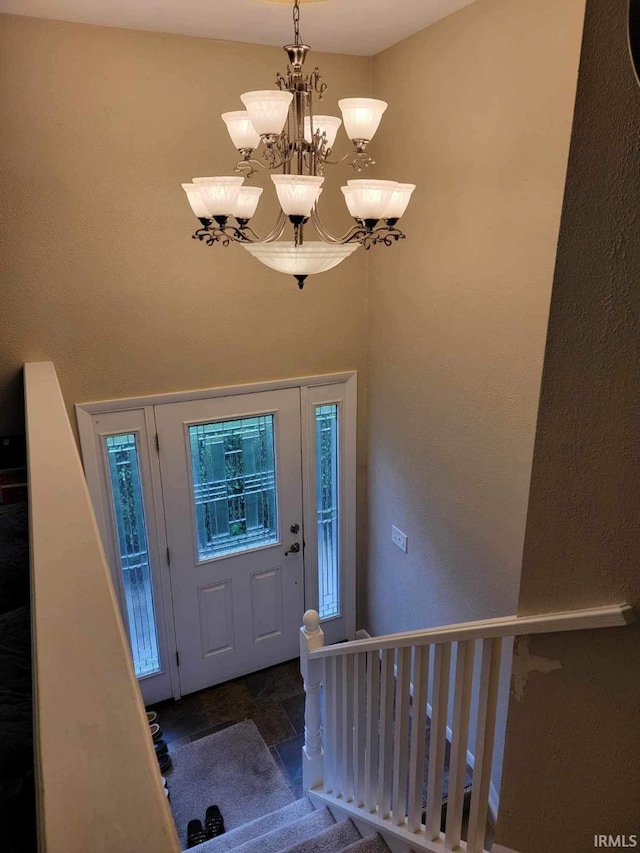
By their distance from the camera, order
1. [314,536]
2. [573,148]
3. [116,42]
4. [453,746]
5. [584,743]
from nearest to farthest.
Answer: [573,148] → [584,743] → [453,746] → [116,42] → [314,536]

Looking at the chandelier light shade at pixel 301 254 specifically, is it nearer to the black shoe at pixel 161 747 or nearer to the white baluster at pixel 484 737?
the white baluster at pixel 484 737

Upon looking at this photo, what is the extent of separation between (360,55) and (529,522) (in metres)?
3.06

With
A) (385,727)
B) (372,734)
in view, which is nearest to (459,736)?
(385,727)

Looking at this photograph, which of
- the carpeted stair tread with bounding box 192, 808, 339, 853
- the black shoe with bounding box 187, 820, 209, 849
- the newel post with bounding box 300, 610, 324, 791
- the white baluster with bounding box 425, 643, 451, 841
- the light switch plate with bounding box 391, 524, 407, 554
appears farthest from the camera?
the light switch plate with bounding box 391, 524, 407, 554

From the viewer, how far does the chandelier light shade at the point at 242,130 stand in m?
2.00

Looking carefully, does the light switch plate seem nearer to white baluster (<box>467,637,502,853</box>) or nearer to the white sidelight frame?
the white sidelight frame

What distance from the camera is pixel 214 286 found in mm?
3332

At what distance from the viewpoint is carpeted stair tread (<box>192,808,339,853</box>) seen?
8.21ft

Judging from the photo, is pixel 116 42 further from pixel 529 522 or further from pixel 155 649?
pixel 155 649

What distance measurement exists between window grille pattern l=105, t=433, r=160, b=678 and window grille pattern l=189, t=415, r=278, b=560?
0.34 metres

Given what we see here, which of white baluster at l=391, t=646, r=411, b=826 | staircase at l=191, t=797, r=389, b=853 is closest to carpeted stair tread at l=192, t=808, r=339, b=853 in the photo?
staircase at l=191, t=797, r=389, b=853

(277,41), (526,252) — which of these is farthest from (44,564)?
(277,41)

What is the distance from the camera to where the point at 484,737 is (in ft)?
4.86

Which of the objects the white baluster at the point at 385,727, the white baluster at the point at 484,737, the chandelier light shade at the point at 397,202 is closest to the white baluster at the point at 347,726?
the white baluster at the point at 385,727
